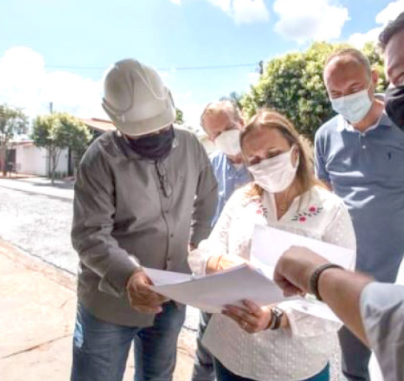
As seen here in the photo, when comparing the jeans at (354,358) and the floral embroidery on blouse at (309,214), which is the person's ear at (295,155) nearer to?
the floral embroidery on blouse at (309,214)

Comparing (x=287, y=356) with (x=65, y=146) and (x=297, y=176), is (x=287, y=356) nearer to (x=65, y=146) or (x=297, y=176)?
(x=297, y=176)

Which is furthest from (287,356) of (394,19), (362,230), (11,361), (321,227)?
(11,361)

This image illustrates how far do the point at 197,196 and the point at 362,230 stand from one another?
831mm

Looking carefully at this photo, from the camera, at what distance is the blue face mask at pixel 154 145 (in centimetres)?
142

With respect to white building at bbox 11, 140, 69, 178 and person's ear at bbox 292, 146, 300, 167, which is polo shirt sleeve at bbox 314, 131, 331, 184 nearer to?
person's ear at bbox 292, 146, 300, 167

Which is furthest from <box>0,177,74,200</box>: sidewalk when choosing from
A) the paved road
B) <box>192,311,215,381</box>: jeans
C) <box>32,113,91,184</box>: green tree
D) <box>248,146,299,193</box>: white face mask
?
<box>248,146,299,193</box>: white face mask

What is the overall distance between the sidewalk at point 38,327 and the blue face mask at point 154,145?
1.66m

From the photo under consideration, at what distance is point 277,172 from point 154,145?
0.43 meters

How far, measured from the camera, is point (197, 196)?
1.75m

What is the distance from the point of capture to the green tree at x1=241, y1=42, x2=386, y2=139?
9148 mm

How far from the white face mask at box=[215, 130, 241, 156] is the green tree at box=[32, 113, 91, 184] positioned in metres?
21.9

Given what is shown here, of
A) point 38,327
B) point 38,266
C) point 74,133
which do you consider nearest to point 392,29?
point 38,327

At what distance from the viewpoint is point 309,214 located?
1.37m

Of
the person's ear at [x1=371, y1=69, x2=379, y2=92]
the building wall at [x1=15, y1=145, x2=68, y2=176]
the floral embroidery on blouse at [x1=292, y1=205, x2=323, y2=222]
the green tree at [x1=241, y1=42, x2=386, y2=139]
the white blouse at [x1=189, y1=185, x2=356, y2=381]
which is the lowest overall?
the building wall at [x1=15, y1=145, x2=68, y2=176]
